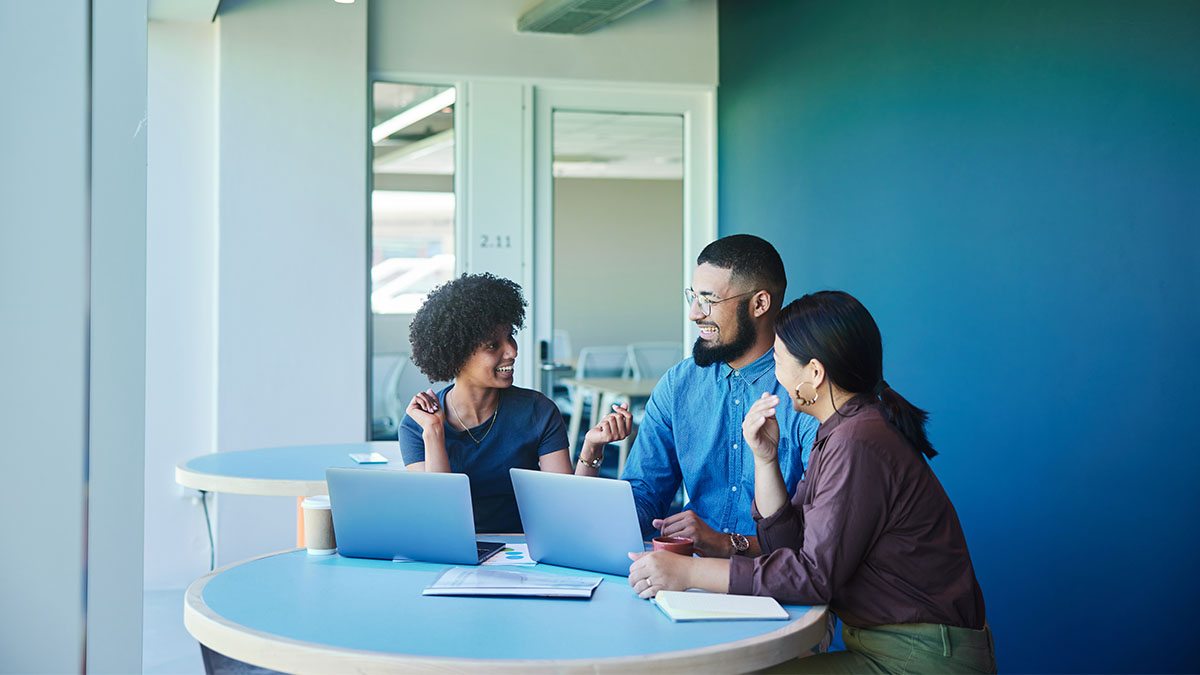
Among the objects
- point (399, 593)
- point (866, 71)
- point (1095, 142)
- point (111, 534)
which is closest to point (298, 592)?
point (399, 593)

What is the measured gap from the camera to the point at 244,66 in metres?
4.66

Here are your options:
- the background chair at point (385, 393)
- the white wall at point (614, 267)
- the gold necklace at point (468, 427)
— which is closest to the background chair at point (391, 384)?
the background chair at point (385, 393)

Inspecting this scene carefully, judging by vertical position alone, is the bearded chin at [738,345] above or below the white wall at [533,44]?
below

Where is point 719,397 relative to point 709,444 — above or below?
above

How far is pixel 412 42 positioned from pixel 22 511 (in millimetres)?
4252

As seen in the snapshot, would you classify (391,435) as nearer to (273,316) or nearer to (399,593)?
(273,316)

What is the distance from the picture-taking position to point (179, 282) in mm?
4707

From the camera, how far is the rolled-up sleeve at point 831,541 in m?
1.76

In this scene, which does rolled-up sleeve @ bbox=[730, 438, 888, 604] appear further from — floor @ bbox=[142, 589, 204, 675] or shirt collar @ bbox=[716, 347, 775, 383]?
floor @ bbox=[142, 589, 204, 675]

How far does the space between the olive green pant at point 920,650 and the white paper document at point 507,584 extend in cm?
48

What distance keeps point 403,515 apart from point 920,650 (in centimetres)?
97

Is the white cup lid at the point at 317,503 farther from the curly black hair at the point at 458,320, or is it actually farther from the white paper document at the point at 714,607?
the white paper document at the point at 714,607

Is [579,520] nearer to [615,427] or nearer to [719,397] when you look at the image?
[615,427]

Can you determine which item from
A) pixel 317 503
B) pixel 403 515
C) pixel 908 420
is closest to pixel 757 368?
pixel 908 420
